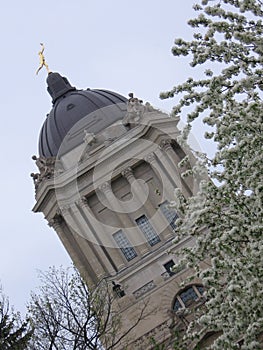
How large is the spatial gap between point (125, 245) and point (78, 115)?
42.7ft

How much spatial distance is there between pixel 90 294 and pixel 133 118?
2629 cm

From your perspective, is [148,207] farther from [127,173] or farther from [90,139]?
[90,139]

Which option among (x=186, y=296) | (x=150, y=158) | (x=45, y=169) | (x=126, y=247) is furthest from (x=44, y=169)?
(x=186, y=296)

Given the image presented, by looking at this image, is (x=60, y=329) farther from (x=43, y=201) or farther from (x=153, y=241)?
(x=43, y=201)

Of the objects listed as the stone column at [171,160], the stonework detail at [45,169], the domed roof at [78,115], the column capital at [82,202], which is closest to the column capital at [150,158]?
the stone column at [171,160]

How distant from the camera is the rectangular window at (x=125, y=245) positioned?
47594mm

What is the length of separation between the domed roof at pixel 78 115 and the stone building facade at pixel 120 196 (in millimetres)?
478

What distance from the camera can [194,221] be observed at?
1277cm

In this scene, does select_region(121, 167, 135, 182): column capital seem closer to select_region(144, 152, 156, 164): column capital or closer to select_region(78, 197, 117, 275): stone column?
select_region(144, 152, 156, 164): column capital

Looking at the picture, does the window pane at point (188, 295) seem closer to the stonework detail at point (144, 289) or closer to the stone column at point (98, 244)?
the stonework detail at point (144, 289)

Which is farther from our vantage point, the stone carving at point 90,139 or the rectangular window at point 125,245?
the stone carving at point 90,139

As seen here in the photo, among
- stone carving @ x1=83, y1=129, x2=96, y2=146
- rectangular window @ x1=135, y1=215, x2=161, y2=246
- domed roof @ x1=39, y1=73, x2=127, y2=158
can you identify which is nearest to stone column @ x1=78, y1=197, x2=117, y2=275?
rectangular window @ x1=135, y1=215, x2=161, y2=246

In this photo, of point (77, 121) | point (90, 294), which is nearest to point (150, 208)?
point (77, 121)

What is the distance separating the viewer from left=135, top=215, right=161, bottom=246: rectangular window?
156ft
